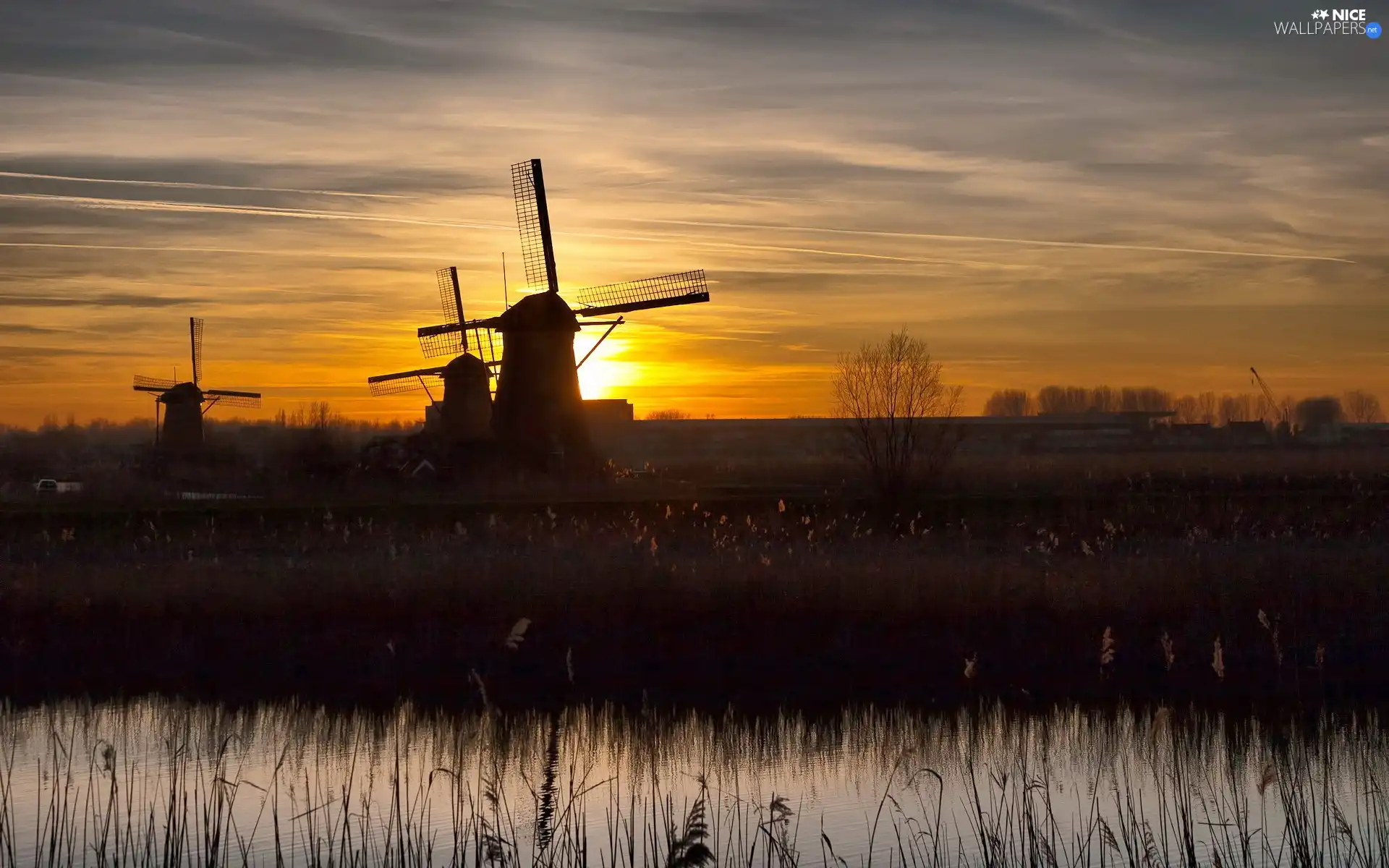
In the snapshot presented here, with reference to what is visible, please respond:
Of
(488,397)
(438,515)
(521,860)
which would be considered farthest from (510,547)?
(488,397)

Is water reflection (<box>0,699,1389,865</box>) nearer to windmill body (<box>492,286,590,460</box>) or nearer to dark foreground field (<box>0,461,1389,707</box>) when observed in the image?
dark foreground field (<box>0,461,1389,707</box>)

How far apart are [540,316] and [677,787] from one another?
33.3 m

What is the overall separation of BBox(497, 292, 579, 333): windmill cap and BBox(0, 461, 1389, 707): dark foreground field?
21.2 m

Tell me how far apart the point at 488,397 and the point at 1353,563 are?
38285 millimetres

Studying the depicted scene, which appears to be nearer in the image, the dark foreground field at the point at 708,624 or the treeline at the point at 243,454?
the dark foreground field at the point at 708,624

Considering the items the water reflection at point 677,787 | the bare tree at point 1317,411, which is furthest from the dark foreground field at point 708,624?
the bare tree at point 1317,411

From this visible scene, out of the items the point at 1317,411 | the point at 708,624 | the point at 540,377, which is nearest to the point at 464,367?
the point at 540,377

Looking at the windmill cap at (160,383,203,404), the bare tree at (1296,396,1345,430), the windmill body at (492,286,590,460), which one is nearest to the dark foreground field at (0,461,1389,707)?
the windmill body at (492,286,590,460)

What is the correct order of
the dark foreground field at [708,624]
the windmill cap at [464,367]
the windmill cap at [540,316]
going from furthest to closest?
the windmill cap at [464,367], the windmill cap at [540,316], the dark foreground field at [708,624]

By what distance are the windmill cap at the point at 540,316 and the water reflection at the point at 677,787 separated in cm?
2963

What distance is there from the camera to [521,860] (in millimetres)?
9398

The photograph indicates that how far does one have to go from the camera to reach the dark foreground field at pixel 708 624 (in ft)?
51.5

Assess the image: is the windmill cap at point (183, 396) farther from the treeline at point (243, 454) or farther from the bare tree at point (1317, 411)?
the bare tree at point (1317, 411)

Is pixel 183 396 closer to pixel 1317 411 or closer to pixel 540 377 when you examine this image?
pixel 540 377
